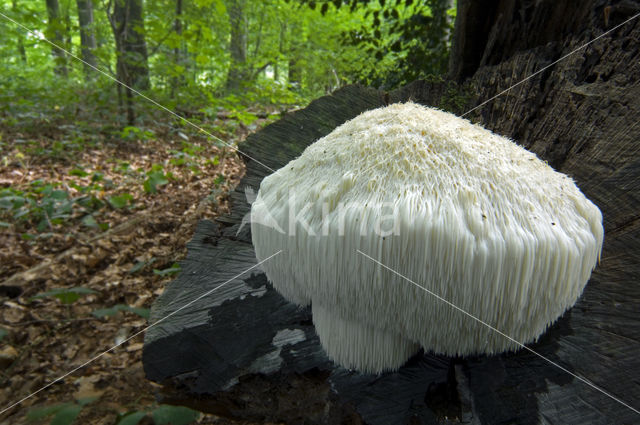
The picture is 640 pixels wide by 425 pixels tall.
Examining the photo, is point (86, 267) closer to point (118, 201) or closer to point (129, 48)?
point (118, 201)

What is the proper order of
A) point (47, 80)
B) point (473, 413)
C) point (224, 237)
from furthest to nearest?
1. point (47, 80)
2. point (224, 237)
3. point (473, 413)

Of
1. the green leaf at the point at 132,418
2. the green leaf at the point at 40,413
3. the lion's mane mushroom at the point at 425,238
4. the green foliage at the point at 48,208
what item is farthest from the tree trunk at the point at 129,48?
the lion's mane mushroom at the point at 425,238

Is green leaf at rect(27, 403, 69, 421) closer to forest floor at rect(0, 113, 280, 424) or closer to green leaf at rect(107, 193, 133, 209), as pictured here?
forest floor at rect(0, 113, 280, 424)

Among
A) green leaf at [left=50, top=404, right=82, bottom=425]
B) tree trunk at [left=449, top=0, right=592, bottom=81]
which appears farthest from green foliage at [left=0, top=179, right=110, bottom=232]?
tree trunk at [left=449, top=0, right=592, bottom=81]

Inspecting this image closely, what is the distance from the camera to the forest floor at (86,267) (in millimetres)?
2340

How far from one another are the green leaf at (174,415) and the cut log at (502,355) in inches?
4.4

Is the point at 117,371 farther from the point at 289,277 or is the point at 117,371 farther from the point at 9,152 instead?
the point at 9,152

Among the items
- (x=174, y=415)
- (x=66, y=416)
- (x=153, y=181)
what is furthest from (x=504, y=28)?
(x=153, y=181)

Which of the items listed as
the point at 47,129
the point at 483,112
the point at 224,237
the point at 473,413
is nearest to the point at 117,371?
the point at 224,237

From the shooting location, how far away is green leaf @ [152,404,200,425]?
5.45 feet

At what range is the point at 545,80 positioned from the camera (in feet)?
7.35

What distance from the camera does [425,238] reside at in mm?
978

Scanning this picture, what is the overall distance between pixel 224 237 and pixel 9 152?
6.80 meters

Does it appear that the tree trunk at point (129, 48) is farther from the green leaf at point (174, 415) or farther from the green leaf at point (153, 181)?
the green leaf at point (174, 415)
